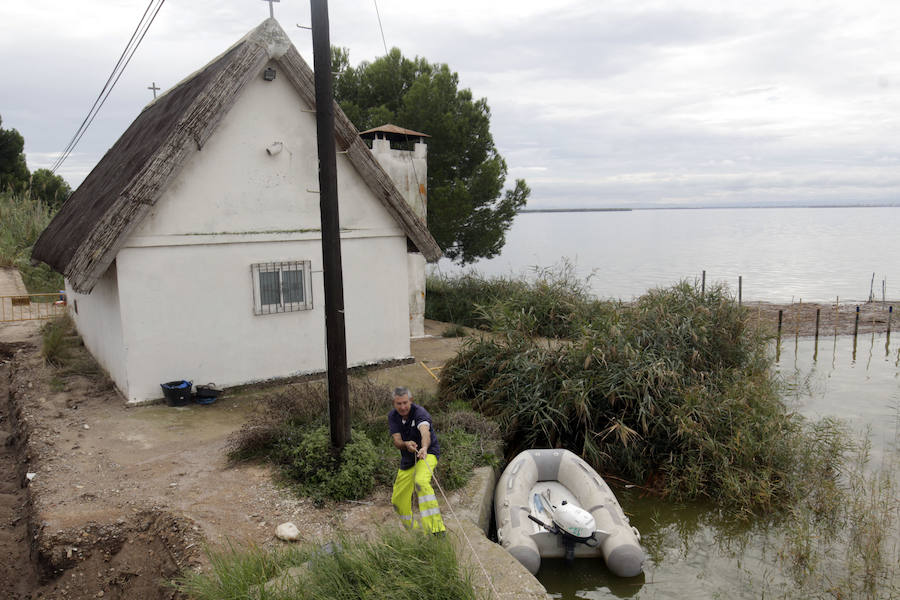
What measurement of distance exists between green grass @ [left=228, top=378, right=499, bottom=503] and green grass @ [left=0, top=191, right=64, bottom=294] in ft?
57.0

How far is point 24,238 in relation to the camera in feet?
83.8

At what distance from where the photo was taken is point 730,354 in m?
12.4

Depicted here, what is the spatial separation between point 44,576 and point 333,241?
4.40 m

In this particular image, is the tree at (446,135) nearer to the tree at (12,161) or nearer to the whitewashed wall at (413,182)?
the whitewashed wall at (413,182)

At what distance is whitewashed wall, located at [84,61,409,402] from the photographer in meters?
10.2

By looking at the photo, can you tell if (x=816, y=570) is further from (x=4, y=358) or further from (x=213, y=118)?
(x=4, y=358)

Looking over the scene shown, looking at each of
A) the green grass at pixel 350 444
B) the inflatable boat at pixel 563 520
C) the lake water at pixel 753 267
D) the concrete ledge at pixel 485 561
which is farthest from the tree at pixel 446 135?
the concrete ledge at pixel 485 561

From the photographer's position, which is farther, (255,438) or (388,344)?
(388,344)

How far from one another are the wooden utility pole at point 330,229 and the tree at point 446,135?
16318 mm

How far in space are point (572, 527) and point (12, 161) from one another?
3463 centimetres

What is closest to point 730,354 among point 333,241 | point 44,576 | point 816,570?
point 816,570

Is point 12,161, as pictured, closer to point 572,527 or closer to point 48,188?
point 48,188

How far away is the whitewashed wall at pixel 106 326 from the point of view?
33.7 feet

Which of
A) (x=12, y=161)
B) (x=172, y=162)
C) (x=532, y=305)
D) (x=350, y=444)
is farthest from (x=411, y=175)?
(x=12, y=161)
